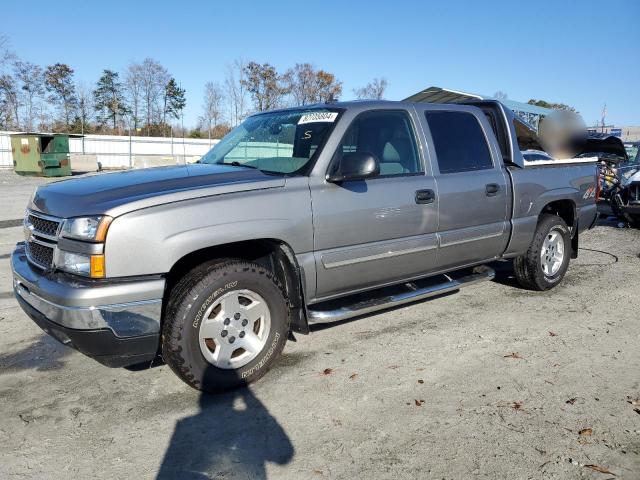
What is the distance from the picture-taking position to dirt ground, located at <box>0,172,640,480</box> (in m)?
2.68

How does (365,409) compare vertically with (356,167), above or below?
below

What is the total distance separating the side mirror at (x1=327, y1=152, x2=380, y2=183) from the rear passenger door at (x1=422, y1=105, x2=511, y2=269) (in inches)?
39.0

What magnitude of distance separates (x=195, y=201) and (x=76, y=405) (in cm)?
152

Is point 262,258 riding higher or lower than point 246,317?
higher

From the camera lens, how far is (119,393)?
3447mm

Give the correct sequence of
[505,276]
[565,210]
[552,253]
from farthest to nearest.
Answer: [505,276] < [565,210] < [552,253]

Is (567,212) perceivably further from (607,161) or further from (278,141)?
(607,161)

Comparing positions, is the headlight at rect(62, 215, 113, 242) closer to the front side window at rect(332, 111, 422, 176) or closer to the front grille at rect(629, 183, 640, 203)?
the front side window at rect(332, 111, 422, 176)

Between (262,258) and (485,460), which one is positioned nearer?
(485,460)

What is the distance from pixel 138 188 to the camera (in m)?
3.29

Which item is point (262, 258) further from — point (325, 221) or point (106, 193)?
point (106, 193)

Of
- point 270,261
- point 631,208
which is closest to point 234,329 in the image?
point 270,261

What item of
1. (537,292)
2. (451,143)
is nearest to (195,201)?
(451,143)

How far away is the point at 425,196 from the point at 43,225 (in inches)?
112
